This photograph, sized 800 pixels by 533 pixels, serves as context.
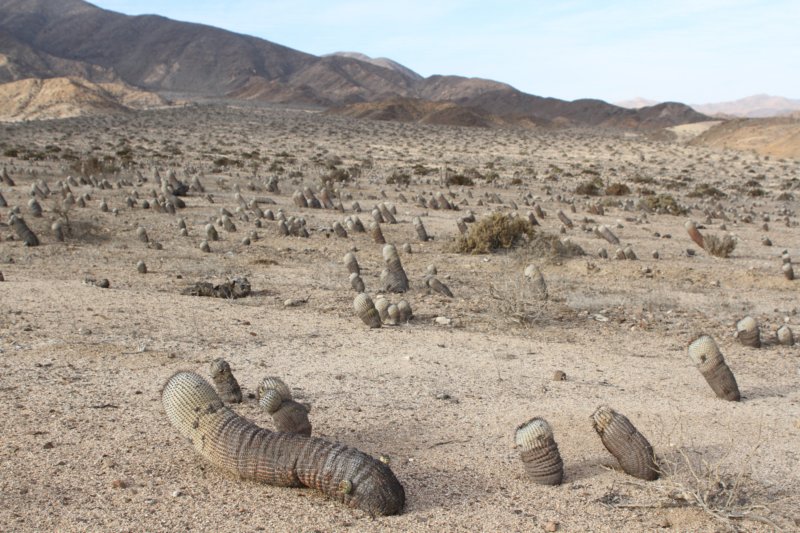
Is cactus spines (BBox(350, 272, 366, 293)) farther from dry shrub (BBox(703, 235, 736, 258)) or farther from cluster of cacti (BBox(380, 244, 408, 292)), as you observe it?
dry shrub (BBox(703, 235, 736, 258))

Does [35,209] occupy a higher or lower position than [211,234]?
higher

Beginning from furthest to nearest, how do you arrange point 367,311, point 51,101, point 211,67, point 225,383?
point 211,67 < point 51,101 < point 367,311 < point 225,383

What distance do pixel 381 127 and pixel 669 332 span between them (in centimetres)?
4125

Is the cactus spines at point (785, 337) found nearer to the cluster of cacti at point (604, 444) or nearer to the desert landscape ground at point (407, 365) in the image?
the desert landscape ground at point (407, 365)

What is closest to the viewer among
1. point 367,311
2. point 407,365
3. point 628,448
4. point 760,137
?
point 628,448

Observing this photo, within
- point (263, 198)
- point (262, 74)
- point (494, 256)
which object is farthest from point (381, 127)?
point (262, 74)

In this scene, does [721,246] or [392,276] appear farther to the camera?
[721,246]

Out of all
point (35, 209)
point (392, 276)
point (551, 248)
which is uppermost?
point (35, 209)

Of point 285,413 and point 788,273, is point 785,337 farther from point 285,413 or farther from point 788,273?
point 285,413

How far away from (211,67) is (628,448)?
113086 millimetres

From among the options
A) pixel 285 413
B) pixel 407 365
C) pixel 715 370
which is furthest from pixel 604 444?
pixel 407 365

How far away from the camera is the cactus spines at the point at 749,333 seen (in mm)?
7004

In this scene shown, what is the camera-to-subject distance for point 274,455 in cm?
367

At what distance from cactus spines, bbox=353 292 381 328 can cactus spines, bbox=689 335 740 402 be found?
8.76ft
